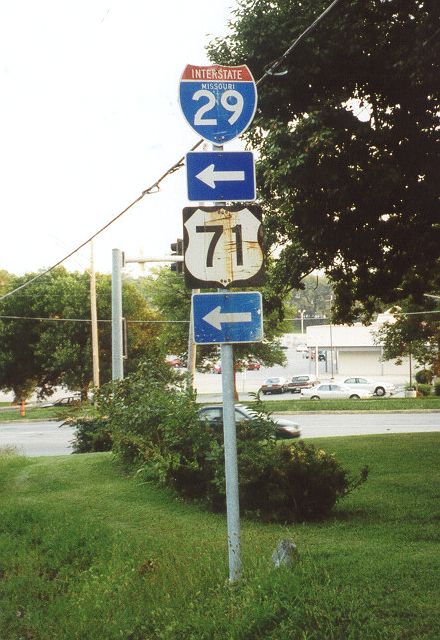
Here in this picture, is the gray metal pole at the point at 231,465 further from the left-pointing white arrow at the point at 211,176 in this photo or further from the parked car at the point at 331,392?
the parked car at the point at 331,392

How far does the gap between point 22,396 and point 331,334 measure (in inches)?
1191

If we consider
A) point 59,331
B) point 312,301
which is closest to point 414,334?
point 59,331

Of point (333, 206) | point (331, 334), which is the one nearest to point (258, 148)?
point (333, 206)

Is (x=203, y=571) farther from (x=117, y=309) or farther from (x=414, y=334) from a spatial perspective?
(x=414, y=334)

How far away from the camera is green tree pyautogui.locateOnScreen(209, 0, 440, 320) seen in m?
10.6

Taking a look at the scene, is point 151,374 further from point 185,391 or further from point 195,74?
point 195,74

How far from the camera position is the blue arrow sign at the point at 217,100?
5.10 meters

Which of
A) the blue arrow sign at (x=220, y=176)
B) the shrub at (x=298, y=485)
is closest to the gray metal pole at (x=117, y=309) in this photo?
the shrub at (x=298, y=485)

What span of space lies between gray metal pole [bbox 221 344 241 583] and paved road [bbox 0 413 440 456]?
15.7 metres

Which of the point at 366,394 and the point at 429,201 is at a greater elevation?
the point at 429,201

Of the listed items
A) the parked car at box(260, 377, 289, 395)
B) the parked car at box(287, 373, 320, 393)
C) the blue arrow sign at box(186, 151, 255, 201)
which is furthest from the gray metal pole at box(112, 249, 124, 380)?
the parked car at box(287, 373, 320, 393)

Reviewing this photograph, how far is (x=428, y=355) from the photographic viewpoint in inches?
1518

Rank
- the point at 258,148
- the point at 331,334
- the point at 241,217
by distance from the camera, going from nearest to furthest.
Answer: the point at 241,217, the point at 258,148, the point at 331,334

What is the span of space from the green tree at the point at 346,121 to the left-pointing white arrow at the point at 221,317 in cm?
583
